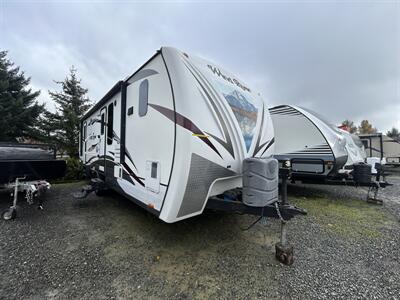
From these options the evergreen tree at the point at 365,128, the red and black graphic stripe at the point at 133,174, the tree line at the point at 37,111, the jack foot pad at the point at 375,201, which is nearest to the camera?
the red and black graphic stripe at the point at 133,174

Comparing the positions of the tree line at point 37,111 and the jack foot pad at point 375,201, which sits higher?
the tree line at point 37,111

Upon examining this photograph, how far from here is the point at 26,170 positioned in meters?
4.67

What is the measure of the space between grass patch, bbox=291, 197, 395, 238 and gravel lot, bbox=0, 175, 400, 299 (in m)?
0.02

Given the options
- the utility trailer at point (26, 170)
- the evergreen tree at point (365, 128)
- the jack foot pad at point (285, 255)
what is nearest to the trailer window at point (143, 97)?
the jack foot pad at point (285, 255)

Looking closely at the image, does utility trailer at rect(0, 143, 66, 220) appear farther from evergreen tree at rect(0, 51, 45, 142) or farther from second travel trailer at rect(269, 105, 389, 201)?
evergreen tree at rect(0, 51, 45, 142)

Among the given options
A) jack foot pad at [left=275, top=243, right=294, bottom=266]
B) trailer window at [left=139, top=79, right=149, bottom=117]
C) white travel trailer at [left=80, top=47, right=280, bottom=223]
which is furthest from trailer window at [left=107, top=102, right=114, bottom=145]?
jack foot pad at [left=275, top=243, right=294, bottom=266]

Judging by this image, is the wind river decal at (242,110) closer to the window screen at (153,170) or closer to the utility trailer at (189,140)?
the utility trailer at (189,140)

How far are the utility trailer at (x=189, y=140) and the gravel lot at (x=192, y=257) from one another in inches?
28.1

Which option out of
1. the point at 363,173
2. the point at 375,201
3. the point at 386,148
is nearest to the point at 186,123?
the point at 363,173

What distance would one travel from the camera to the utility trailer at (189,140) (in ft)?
7.87

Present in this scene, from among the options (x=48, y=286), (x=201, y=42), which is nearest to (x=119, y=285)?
(x=48, y=286)

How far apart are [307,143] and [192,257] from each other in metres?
4.61

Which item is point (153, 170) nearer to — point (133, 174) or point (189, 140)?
point (133, 174)

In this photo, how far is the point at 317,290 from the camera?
85.1 inches
